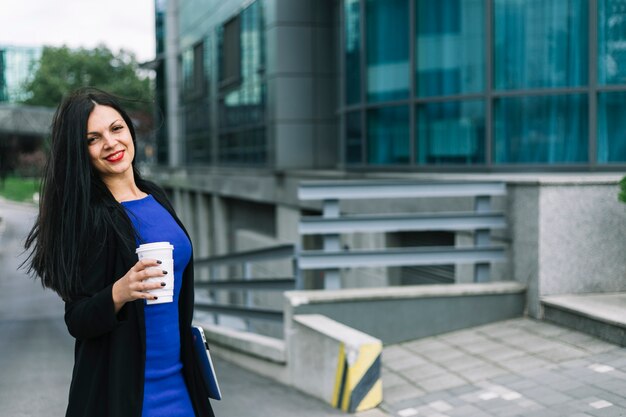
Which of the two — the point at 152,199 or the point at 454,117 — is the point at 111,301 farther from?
the point at 454,117

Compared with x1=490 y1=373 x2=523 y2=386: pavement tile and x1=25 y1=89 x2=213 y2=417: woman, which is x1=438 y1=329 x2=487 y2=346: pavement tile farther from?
x1=25 y1=89 x2=213 y2=417: woman

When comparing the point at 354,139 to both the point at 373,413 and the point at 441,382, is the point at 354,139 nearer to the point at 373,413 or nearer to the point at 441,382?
the point at 441,382

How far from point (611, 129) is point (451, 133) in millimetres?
2000

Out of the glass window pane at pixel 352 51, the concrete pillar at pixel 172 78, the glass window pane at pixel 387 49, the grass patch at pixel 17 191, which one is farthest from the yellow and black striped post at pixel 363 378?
→ the grass patch at pixel 17 191

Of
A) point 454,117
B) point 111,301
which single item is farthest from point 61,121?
point 454,117

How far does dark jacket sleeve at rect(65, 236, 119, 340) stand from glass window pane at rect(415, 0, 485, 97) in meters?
8.10

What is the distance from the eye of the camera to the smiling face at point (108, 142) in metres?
2.80

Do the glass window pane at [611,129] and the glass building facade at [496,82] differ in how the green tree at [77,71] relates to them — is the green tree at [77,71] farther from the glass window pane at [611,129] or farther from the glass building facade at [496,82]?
the glass window pane at [611,129]

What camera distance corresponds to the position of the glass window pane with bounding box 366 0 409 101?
1127cm

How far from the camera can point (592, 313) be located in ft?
22.5

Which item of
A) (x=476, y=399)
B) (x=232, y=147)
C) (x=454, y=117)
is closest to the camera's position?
(x=476, y=399)

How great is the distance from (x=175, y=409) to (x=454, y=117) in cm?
823

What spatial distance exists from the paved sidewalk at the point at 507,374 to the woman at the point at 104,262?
3.36 metres

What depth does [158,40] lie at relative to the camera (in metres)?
33.8
